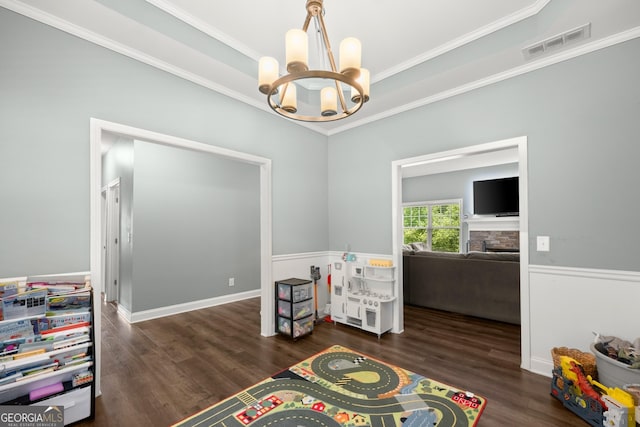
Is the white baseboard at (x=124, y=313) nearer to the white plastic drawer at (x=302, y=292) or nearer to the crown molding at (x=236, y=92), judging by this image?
the white plastic drawer at (x=302, y=292)

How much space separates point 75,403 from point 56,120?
195 centimetres

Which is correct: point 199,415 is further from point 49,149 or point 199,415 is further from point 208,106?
point 208,106

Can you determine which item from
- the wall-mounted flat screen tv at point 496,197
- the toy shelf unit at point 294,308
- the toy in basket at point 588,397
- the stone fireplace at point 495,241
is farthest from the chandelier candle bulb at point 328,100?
the stone fireplace at point 495,241

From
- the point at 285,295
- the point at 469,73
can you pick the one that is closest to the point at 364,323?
the point at 285,295

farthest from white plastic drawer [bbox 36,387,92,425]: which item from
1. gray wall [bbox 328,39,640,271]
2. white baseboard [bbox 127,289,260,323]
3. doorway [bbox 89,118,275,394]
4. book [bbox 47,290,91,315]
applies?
gray wall [bbox 328,39,640,271]

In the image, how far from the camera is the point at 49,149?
208 centimetres

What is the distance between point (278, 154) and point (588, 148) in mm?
3043

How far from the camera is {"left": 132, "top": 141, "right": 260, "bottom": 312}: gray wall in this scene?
419 centimetres

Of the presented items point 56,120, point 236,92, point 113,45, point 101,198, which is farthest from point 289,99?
point 101,198

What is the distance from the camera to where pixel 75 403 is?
1.89 m

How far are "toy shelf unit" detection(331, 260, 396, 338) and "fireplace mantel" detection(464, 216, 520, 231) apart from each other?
495 cm

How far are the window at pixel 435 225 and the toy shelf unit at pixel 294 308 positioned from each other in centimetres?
577

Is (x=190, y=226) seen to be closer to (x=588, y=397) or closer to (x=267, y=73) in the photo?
(x=267, y=73)

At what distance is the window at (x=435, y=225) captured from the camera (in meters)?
7.92
